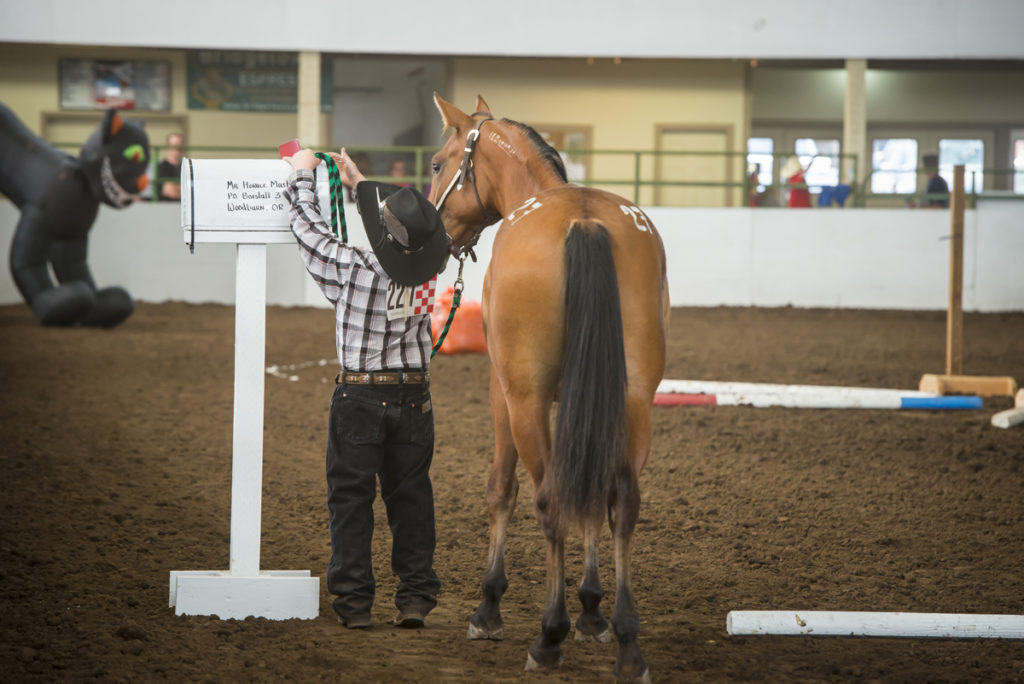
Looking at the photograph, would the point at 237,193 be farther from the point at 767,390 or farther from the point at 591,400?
the point at 767,390

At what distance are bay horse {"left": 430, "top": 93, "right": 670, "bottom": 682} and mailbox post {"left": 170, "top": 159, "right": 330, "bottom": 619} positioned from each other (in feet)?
2.31

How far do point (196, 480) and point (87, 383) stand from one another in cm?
363

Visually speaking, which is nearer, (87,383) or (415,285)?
(415,285)

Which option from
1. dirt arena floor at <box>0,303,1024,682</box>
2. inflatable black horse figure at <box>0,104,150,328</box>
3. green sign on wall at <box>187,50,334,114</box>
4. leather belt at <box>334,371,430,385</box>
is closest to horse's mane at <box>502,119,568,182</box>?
leather belt at <box>334,371,430,385</box>

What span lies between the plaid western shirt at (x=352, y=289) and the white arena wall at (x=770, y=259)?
1274cm

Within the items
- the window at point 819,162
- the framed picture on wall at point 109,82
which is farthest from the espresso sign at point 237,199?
the window at point 819,162

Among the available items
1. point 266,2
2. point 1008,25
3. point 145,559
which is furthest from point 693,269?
point 145,559

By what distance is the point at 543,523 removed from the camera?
10.7ft

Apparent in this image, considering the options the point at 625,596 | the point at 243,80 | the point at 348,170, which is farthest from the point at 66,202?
the point at 625,596

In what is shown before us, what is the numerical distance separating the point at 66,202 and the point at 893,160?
16.6m

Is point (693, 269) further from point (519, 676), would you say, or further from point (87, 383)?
point (519, 676)

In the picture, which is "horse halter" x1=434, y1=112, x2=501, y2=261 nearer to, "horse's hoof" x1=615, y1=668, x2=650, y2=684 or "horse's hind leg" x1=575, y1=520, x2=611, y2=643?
"horse's hind leg" x1=575, y1=520, x2=611, y2=643

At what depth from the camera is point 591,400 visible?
Result: 315 centimetres

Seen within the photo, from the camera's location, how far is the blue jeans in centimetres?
360
